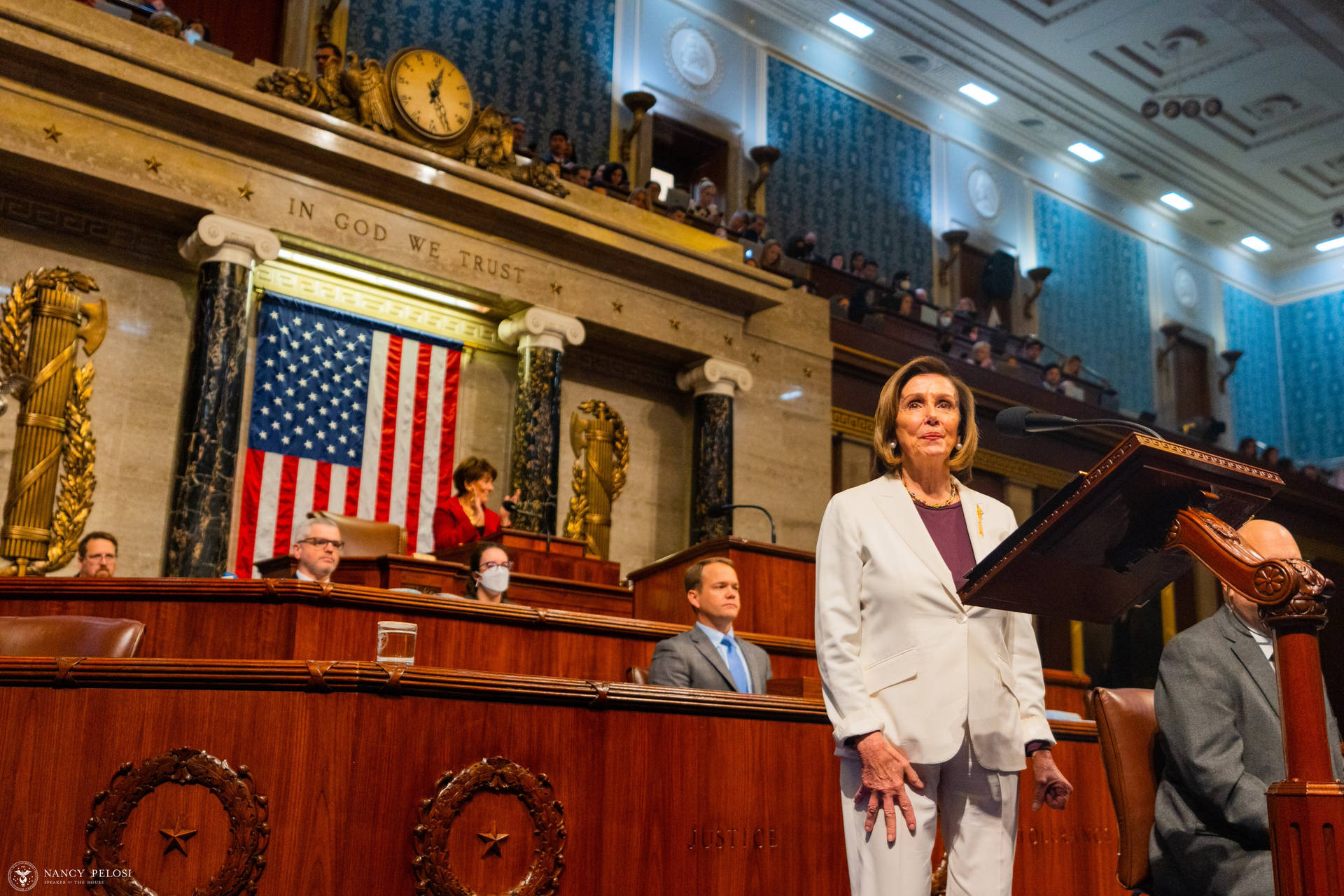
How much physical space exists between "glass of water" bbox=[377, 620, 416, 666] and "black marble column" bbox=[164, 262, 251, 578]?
4.93 meters

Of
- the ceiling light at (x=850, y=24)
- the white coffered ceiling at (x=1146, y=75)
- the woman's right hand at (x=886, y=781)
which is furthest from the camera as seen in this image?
the white coffered ceiling at (x=1146, y=75)

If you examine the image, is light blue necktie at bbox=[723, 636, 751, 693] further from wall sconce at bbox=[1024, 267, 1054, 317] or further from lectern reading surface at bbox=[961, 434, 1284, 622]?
wall sconce at bbox=[1024, 267, 1054, 317]

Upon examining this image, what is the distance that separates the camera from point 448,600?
4.68 meters

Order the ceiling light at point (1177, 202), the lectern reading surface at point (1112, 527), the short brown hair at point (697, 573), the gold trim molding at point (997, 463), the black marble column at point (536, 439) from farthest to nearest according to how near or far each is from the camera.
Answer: the ceiling light at point (1177, 202), the gold trim molding at point (997, 463), the black marble column at point (536, 439), the short brown hair at point (697, 573), the lectern reading surface at point (1112, 527)

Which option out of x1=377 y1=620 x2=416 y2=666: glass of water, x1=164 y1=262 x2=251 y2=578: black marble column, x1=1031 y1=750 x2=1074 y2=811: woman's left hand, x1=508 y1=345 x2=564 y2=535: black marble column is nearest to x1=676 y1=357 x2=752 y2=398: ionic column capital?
x1=508 y1=345 x2=564 y2=535: black marble column

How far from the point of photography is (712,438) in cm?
1002

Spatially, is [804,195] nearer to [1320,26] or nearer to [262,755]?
[1320,26]

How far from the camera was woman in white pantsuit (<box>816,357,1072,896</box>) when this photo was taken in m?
2.02

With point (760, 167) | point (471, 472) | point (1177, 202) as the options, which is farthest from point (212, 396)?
point (1177, 202)

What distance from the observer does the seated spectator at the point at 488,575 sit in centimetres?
578

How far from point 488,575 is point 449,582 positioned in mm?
751

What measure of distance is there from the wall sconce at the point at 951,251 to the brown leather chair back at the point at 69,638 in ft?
43.9

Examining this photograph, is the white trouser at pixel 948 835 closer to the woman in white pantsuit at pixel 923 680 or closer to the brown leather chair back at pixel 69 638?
the woman in white pantsuit at pixel 923 680

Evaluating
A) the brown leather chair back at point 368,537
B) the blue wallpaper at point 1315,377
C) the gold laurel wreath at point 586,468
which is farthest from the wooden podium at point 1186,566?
the blue wallpaper at point 1315,377
